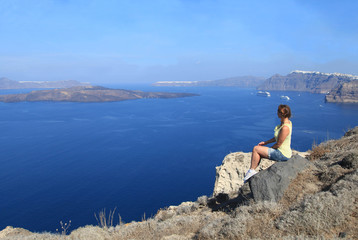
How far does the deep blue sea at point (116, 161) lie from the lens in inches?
1185

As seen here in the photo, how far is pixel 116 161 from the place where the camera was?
4384 centimetres

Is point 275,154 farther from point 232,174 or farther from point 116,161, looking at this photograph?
point 116,161

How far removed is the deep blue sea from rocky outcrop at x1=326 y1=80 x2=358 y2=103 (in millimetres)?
50753

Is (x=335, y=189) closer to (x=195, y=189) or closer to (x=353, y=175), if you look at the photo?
(x=353, y=175)

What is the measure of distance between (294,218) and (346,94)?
447ft

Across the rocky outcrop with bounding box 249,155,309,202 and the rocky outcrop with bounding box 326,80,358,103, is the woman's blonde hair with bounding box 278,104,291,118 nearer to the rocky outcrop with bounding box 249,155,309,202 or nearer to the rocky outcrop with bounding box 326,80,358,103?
the rocky outcrop with bounding box 249,155,309,202

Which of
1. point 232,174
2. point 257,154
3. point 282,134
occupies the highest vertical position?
point 282,134

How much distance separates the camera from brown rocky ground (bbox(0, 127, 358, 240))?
12.4 feet

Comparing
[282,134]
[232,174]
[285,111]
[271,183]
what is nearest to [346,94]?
[232,174]

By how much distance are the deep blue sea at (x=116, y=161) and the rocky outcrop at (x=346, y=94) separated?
167ft

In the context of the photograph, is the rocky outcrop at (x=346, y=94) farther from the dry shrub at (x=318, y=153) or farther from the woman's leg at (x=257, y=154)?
the woman's leg at (x=257, y=154)

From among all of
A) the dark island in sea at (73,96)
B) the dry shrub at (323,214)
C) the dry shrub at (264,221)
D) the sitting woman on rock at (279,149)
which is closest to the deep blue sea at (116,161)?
the sitting woman on rock at (279,149)

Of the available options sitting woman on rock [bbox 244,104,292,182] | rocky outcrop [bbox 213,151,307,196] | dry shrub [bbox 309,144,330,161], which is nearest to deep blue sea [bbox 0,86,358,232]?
rocky outcrop [bbox 213,151,307,196]

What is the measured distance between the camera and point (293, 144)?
45219mm
